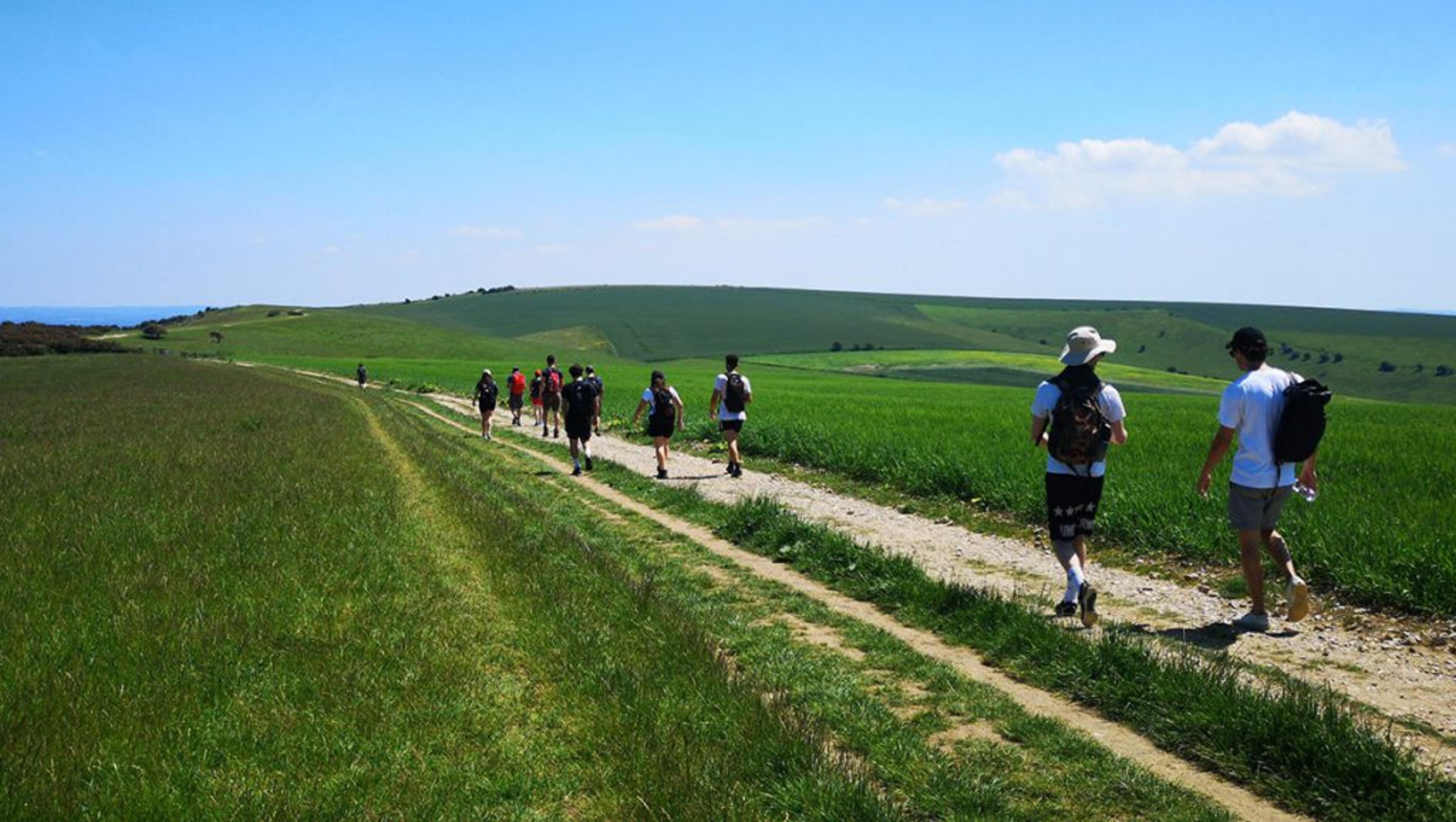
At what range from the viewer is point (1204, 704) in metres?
5.38

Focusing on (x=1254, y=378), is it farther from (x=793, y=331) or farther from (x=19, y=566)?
(x=793, y=331)

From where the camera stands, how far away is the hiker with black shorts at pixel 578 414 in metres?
18.8

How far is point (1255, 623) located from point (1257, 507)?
3.07 feet

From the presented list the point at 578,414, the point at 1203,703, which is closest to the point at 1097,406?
the point at 1203,703

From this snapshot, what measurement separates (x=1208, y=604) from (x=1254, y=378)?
2.27 meters

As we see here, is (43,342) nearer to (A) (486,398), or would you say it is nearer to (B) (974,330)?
(A) (486,398)

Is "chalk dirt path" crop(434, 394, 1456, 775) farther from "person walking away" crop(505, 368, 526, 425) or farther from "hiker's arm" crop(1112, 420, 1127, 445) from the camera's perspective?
"person walking away" crop(505, 368, 526, 425)

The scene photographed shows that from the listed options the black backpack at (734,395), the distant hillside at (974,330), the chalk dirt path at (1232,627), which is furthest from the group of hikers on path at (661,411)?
the distant hillside at (974,330)

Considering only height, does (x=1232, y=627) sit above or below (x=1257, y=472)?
below

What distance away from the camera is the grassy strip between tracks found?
14.9ft

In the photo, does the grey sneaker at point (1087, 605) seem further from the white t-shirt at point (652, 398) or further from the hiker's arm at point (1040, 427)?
the white t-shirt at point (652, 398)

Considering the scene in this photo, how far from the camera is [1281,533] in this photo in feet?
33.9

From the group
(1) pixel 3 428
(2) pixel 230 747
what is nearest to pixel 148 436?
(1) pixel 3 428

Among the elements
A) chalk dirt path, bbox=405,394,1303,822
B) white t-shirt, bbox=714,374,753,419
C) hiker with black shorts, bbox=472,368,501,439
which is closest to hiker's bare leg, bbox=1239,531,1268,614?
chalk dirt path, bbox=405,394,1303,822
